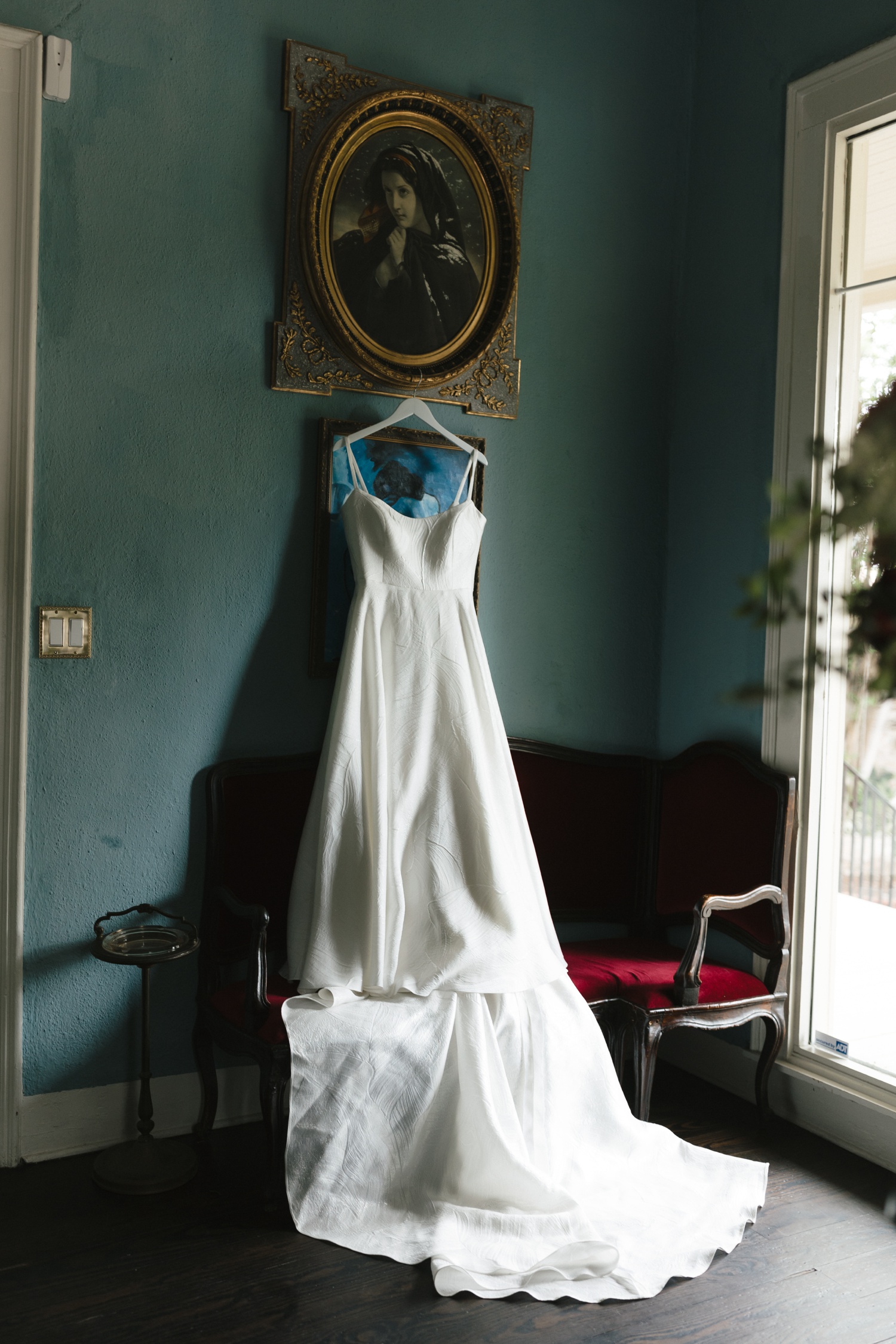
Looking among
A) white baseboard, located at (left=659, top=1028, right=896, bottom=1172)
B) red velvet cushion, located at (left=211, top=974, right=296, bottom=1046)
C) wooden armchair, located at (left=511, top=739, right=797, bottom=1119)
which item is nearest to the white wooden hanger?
wooden armchair, located at (left=511, top=739, right=797, bottom=1119)

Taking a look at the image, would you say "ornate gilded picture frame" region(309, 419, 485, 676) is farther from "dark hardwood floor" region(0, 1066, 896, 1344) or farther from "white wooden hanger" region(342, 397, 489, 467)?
"dark hardwood floor" region(0, 1066, 896, 1344)

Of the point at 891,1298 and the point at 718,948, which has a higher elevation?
the point at 718,948

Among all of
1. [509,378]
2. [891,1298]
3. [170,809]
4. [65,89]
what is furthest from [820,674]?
[65,89]

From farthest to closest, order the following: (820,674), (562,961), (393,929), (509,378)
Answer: (509,378)
(820,674)
(562,961)
(393,929)

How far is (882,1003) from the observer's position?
3.04 metres

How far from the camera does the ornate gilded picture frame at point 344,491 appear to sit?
304 centimetres

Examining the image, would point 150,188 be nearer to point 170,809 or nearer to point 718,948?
point 170,809

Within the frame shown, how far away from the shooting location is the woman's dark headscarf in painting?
304 cm

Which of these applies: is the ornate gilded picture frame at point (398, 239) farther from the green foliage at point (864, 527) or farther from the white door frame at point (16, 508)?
the green foliage at point (864, 527)

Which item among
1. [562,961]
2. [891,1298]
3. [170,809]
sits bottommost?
[891,1298]

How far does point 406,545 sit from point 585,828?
114 cm

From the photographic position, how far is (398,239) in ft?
10.2

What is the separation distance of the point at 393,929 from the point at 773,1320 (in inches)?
45.6

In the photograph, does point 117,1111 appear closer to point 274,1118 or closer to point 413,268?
point 274,1118
